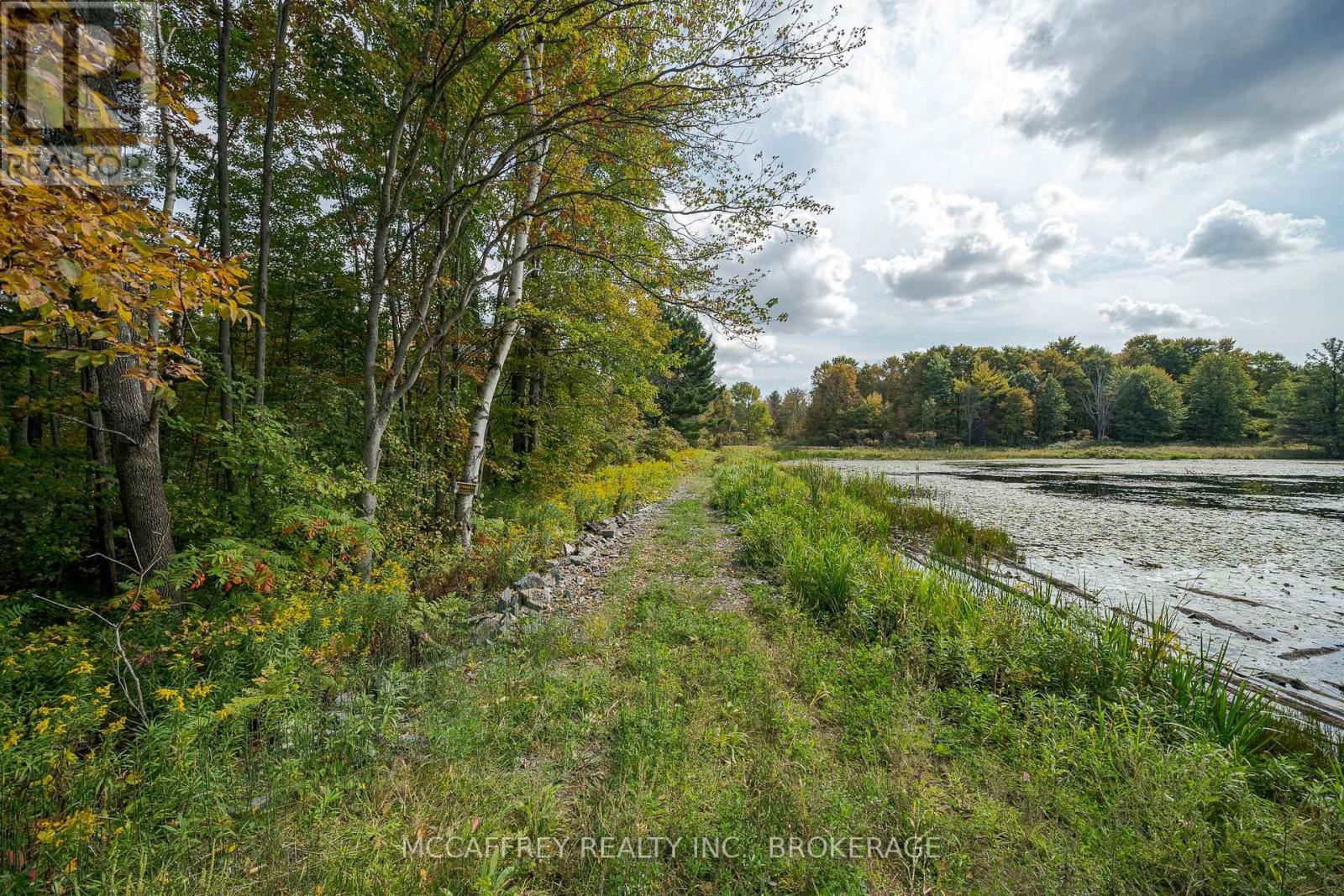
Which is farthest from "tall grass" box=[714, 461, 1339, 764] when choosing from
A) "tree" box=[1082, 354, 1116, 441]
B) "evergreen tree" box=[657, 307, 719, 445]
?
"tree" box=[1082, 354, 1116, 441]

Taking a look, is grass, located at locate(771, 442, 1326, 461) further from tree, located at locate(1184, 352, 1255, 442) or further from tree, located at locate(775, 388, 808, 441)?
tree, located at locate(775, 388, 808, 441)

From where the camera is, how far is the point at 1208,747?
2330 mm

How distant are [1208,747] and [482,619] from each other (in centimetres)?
525

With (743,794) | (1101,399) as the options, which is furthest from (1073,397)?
(743,794)

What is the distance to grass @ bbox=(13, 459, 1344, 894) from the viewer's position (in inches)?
72.9

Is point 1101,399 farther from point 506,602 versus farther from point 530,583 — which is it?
point 506,602

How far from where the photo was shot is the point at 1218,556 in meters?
6.52

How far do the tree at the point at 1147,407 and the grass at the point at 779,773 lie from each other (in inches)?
2350

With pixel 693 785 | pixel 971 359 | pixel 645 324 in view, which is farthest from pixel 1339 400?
pixel 693 785

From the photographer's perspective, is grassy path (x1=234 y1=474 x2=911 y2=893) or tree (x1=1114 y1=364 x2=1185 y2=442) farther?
tree (x1=1114 y1=364 x2=1185 y2=442)

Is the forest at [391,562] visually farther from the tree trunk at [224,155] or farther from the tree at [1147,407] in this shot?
the tree at [1147,407]

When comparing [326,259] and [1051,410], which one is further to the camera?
[1051,410]

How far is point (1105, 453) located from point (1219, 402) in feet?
56.0

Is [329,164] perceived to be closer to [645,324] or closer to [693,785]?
[645,324]
